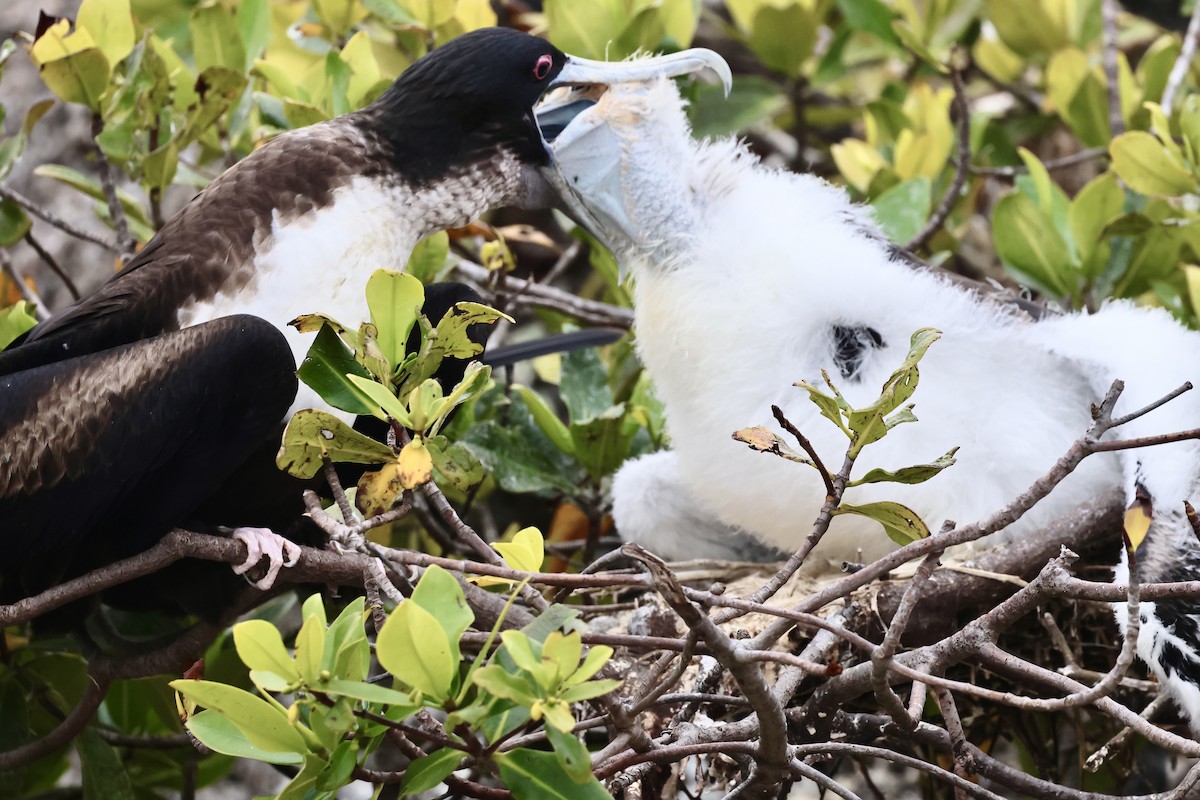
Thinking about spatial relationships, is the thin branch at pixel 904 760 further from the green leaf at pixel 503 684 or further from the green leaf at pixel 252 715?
the green leaf at pixel 252 715

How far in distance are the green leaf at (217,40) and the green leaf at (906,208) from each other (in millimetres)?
1074

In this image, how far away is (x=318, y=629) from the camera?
1.16m

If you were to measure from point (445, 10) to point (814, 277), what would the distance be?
2.82ft

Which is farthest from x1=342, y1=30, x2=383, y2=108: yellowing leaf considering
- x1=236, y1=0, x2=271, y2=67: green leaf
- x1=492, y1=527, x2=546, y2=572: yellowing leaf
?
x1=492, y1=527, x2=546, y2=572: yellowing leaf

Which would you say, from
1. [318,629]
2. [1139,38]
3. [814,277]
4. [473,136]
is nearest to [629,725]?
[318,629]

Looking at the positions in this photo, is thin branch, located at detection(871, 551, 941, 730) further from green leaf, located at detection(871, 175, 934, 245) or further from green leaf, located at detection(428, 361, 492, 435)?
green leaf, located at detection(871, 175, 934, 245)

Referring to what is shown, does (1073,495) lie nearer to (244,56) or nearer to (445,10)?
(445,10)

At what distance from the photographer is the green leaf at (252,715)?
1.19 meters

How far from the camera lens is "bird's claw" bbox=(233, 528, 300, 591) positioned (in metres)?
1.68

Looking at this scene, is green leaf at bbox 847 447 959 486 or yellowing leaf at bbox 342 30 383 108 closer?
green leaf at bbox 847 447 959 486

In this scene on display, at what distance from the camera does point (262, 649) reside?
1.18m

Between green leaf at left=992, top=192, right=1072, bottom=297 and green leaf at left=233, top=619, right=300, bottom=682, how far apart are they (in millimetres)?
1558

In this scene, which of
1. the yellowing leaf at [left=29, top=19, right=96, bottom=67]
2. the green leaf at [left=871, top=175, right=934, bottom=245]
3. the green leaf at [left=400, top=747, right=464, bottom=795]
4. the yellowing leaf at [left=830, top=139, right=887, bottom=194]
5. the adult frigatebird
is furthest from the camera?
the yellowing leaf at [left=830, top=139, right=887, bottom=194]

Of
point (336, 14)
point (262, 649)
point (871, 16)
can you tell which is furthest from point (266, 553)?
point (871, 16)
